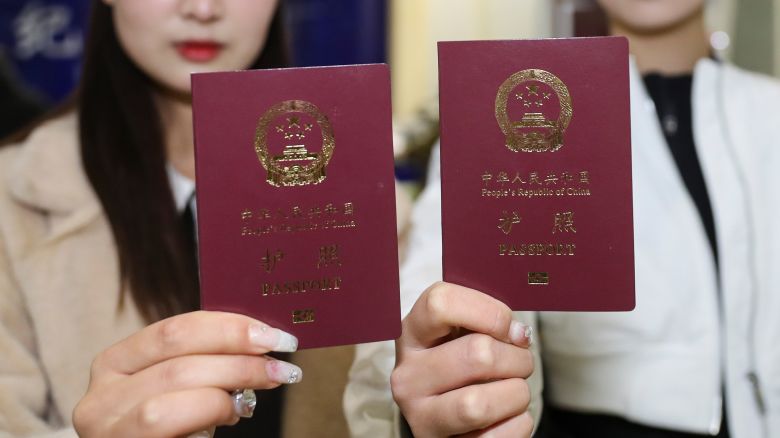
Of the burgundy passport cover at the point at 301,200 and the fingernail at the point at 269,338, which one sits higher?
the burgundy passport cover at the point at 301,200

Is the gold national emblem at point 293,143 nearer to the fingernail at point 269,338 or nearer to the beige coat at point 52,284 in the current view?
the fingernail at point 269,338

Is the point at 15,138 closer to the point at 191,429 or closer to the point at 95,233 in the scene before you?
the point at 95,233

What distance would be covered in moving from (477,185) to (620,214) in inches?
5.9

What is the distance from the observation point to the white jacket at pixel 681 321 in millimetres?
1052

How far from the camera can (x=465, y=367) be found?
29.2 inches

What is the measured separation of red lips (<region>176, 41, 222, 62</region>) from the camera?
104 centimetres

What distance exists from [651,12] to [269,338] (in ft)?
2.89

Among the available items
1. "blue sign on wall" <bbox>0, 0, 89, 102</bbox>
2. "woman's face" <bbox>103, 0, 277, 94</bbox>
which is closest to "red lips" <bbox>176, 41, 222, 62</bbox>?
"woman's face" <bbox>103, 0, 277, 94</bbox>

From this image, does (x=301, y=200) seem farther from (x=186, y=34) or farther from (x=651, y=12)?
(x=651, y=12)

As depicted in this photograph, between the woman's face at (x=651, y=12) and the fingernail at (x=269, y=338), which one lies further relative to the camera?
the woman's face at (x=651, y=12)

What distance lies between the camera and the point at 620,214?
740 mm

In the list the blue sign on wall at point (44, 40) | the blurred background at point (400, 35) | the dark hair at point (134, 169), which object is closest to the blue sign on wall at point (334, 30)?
the blurred background at point (400, 35)

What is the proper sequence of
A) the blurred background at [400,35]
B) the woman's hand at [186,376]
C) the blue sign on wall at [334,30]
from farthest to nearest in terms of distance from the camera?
the blue sign on wall at [334,30] → the blurred background at [400,35] → the woman's hand at [186,376]

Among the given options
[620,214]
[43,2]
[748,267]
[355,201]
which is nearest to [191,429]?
[355,201]
